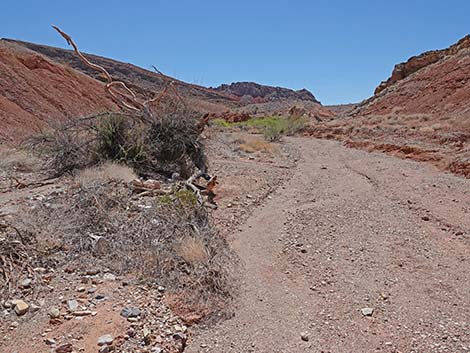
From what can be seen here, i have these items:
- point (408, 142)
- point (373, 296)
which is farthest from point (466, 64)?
point (373, 296)

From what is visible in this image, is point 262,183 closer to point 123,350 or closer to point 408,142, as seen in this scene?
point 123,350

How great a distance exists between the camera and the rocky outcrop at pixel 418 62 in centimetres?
3475

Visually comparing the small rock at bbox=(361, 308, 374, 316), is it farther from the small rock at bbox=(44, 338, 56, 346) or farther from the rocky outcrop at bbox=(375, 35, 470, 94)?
the rocky outcrop at bbox=(375, 35, 470, 94)

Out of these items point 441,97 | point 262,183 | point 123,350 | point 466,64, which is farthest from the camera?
point 466,64

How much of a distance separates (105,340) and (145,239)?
5.47 ft

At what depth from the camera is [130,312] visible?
11.4 feet

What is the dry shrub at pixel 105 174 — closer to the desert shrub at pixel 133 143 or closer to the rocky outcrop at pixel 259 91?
the desert shrub at pixel 133 143

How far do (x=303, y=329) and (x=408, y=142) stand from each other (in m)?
13.4

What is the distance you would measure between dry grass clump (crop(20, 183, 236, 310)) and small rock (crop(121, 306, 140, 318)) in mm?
538

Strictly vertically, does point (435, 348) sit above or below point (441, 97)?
below

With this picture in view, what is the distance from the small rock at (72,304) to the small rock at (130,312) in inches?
15.0

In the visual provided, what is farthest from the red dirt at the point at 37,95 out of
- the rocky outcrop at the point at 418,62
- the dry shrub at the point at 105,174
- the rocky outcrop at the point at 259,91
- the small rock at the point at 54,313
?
the rocky outcrop at the point at 259,91

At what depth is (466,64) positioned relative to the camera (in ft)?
89.7

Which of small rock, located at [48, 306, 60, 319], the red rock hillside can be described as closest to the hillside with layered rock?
small rock, located at [48, 306, 60, 319]
